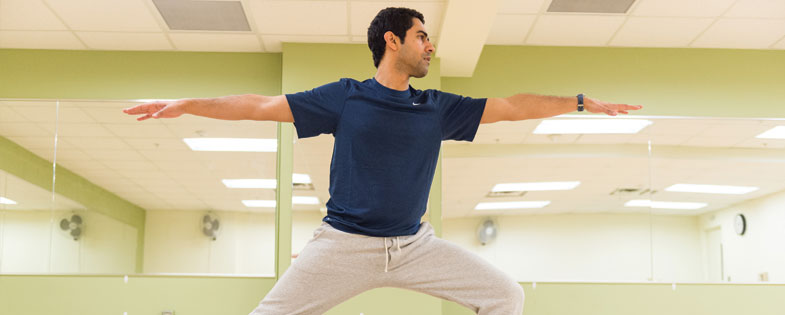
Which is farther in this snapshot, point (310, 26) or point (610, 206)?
point (610, 206)

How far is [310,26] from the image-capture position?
16.9ft

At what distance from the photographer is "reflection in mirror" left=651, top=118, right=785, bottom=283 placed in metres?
5.57

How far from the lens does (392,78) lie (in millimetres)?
2404

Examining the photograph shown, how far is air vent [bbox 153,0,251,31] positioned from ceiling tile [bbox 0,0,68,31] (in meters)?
0.80

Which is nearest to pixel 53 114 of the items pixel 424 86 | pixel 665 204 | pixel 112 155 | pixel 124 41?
pixel 112 155

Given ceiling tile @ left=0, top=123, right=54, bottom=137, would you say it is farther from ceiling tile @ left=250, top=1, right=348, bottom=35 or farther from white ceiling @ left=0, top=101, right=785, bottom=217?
ceiling tile @ left=250, top=1, right=348, bottom=35

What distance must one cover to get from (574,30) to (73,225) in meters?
4.03

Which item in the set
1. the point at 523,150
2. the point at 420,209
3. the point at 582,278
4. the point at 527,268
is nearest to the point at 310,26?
the point at 523,150

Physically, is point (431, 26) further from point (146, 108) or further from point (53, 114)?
point (146, 108)

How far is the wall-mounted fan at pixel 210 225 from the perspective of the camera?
18.0 feet

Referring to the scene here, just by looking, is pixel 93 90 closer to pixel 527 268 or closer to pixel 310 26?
pixel 310 26

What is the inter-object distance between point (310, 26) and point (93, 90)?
6.05ft

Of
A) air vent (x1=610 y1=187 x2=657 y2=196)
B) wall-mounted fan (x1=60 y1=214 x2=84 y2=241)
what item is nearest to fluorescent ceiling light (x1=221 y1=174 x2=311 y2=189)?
wall-mounted fan (x1=60 y1=214 x2=84 y2=241)

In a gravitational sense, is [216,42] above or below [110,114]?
above
